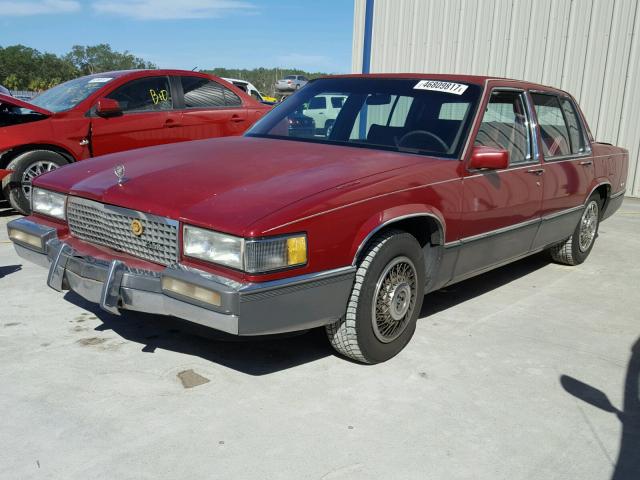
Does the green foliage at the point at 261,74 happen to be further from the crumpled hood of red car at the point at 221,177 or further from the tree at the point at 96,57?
the crumpled hood of red car at the point at 221,177

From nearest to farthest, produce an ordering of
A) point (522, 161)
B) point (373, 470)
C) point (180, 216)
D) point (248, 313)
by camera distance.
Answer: point (373, 470) < point (248, 313) < point (180, 216) < point (522, 161)

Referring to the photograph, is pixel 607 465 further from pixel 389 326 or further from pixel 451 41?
pixel 451 41

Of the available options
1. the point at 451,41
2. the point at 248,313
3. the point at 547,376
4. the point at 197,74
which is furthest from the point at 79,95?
the point at 451,41

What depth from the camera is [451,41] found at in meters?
12.2

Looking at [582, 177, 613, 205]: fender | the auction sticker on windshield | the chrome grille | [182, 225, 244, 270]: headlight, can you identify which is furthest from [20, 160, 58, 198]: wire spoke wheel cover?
[582, 177, 613, 205]: fender

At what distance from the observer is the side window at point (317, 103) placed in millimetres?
4508

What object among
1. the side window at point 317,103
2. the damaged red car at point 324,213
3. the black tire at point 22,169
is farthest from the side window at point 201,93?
the side window at point 317,103

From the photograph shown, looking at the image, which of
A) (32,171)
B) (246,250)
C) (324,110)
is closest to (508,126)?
(324,110)

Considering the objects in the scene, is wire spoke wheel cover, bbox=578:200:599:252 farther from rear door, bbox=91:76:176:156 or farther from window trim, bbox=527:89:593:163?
rear door, bbox=91:76:176:156

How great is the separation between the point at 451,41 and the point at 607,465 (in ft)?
35.6

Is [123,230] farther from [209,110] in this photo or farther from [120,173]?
[209,110]

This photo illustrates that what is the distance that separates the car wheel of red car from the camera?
3229 mm

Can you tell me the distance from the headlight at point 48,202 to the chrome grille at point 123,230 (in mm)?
107

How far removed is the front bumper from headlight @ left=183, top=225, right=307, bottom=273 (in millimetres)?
75
